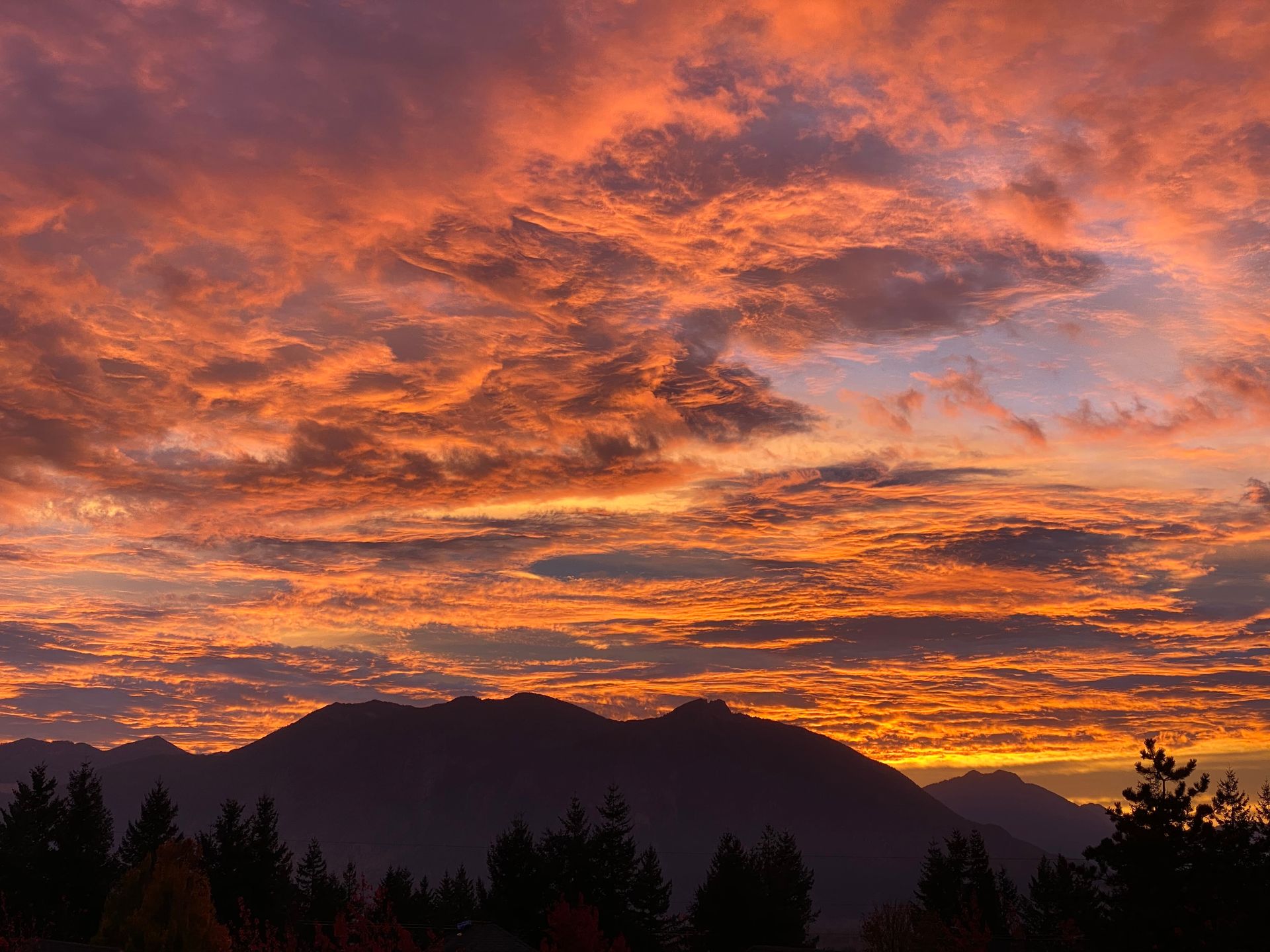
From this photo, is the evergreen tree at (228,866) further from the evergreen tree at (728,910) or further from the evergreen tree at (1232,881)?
the evergreen tree at (1232,881)

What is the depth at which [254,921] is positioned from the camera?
289 feet

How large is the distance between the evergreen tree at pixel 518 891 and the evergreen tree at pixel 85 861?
93.8ft

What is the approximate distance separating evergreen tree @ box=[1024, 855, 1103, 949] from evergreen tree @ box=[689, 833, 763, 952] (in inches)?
806

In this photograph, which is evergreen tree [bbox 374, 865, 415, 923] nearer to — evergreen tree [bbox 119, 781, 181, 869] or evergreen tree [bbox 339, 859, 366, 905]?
evergreen tree [bbox 339, 859, 366, 905]

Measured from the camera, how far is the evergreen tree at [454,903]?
10281 cm

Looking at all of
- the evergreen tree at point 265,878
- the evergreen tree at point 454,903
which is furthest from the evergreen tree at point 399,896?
the evergreen tree at point 265,878

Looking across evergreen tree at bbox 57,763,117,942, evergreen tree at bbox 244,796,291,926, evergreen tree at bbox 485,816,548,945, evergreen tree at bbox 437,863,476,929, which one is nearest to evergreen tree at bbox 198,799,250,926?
evergreen tree at bbox 244,796,291,926

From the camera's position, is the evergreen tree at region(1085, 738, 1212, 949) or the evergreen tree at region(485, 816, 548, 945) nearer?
the evergreen tree at region(1085, 738, 1212, 949)

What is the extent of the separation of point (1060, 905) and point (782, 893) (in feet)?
83.2

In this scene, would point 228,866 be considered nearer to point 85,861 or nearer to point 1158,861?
point 85,861

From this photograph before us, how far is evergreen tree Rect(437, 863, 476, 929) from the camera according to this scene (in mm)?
102812

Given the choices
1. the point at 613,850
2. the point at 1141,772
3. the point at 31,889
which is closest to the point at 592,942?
the point at 613,850

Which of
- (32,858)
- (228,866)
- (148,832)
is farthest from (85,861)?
(228,866)

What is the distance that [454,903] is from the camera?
110 metres
